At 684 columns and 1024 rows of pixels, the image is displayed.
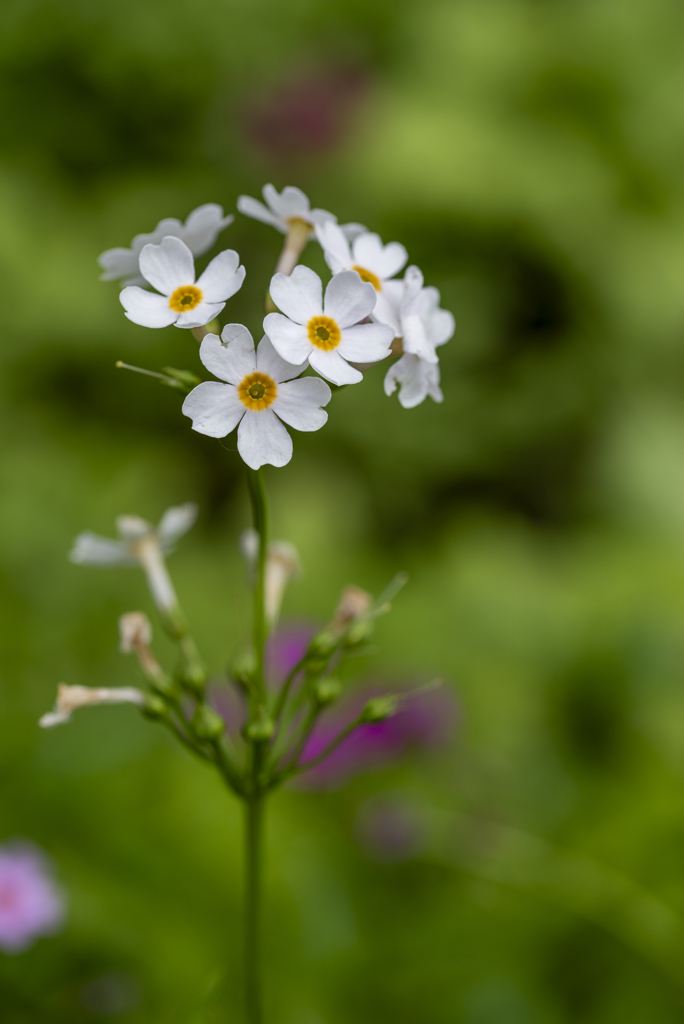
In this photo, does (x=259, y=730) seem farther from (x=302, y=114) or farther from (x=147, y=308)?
(x=302, y=114)

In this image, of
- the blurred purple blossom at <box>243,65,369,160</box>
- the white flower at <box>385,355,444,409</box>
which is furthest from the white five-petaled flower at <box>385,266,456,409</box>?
the blurred purple blossom at <box>243,65,369,160</box>

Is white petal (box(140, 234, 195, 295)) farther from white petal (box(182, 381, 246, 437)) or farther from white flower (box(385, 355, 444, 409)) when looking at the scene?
white flower (box(385, 355, 444, 409))

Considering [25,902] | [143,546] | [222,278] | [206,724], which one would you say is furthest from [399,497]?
[222,278]

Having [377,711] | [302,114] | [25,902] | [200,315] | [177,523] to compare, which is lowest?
[25,902]

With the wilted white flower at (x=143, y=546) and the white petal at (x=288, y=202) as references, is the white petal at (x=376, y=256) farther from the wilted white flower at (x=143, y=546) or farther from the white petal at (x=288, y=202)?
the wilted white flower at (x=143, y=546)

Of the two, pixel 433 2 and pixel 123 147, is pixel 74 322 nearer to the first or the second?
pixel 123 147

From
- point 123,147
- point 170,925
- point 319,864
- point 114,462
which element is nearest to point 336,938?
point 319,864

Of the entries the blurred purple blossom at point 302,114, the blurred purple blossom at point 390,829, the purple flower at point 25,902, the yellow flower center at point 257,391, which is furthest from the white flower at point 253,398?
the blurred purple blossom at point 302,114
